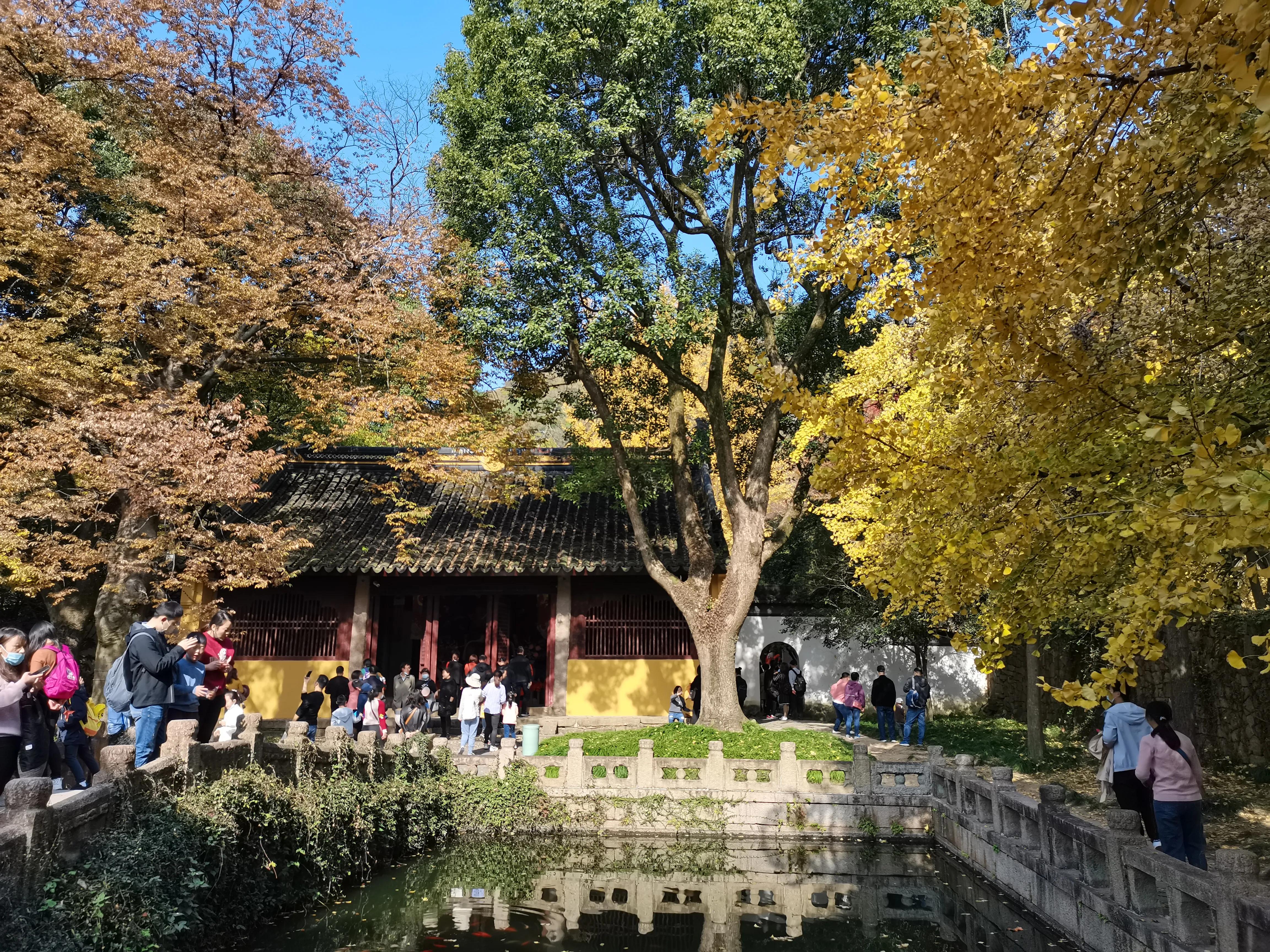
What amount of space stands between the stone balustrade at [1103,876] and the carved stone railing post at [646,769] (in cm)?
397

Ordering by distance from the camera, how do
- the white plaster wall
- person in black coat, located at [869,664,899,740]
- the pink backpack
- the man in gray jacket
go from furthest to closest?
the white plaster wall
person in black coat, located at [869,664,899,740]
the man in gray jacket
the pink backpack

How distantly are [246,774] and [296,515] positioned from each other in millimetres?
12467

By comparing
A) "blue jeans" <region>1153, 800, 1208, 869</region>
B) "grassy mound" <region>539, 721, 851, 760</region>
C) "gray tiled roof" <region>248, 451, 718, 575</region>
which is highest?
"gray tiled roof" <region>248, 451, 718, 575</region>

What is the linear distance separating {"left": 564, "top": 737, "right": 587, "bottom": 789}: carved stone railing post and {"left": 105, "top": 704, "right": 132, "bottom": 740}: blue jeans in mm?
5999

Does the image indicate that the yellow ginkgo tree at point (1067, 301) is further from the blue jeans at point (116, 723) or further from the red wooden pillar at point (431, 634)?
the red wooden pillar at point (431, 634)

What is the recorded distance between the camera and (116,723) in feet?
27.1

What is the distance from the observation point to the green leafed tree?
12609 millimetres

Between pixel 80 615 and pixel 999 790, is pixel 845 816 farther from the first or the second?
pixel 80 615

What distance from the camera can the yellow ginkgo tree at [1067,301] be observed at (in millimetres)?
4211

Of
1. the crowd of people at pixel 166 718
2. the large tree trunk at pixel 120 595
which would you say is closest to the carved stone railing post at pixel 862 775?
the crowd of people at pixel 166 718

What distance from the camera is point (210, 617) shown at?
17.8 meters

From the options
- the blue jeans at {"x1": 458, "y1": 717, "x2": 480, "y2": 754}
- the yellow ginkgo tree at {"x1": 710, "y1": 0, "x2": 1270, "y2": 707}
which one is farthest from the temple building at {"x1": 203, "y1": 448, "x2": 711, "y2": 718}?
the yellow ginkgo tree at {"x1": 710, "y1": 0, "x2": 1270, "y2": 707}

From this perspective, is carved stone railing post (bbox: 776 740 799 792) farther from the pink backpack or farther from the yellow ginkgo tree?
the pink backpack

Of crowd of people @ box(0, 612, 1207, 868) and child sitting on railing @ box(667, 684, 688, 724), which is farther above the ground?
crowd of people @ box(0, 612, 1207, 868)
